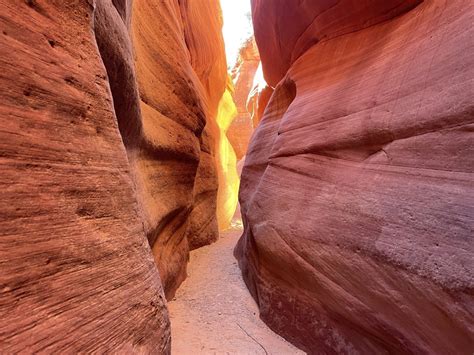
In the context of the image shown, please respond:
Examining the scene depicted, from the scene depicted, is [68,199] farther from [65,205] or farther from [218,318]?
[218,318]

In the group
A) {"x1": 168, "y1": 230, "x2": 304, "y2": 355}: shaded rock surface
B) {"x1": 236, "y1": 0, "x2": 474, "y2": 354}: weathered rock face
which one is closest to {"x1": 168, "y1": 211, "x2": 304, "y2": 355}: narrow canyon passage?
{"x1": 168, "y1": 230, "x2": 304, "y2": 355}: shaded rock surface

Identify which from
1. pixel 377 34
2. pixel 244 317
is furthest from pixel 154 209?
pixel 377 34

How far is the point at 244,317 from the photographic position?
11.0ft

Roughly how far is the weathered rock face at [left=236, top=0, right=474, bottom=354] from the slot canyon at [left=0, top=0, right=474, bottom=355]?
0.02 m

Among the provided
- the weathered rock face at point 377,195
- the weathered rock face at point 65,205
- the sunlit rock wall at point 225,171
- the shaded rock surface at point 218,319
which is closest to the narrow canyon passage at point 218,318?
the shaded rock surface at point 218,319

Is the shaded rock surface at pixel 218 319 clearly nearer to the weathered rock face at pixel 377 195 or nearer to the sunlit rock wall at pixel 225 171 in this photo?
the weathered rock face at pixel 377 195

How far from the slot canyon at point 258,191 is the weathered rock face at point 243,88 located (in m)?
15.1

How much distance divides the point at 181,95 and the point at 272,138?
174 centimetres

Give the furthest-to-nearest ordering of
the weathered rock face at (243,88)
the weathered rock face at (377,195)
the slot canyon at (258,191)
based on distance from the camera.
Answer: the weathered rock face at (243,88) < the weathered rock face at (377,195) < the slot canyon at (258,191)

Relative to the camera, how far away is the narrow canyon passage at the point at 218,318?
8.87 feet

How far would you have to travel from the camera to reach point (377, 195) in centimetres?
235

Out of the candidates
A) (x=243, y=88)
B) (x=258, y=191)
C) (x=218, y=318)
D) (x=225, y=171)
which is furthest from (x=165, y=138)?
(x=243, y=88)

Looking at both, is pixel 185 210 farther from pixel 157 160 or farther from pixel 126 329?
pixel 126 329

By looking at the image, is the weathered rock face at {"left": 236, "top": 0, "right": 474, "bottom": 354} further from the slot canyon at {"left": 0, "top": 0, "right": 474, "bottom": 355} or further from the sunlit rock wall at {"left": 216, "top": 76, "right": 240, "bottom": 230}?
the sunlit rock wall at {"left": 216, "top": 76, "right": 240, "bottom": 230}
